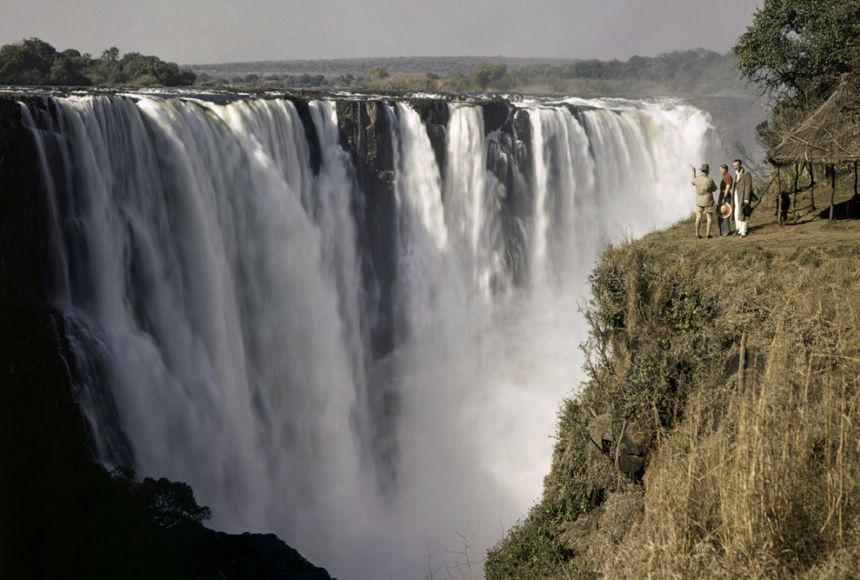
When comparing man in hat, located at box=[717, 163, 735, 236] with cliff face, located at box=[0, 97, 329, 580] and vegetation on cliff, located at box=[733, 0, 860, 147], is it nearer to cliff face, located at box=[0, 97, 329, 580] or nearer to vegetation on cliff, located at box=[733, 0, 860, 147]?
vegetation on cliff, located at box=[733, 0, 860, 147]

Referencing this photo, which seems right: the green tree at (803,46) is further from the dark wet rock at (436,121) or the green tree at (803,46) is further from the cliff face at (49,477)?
the cliff face at (49,477)

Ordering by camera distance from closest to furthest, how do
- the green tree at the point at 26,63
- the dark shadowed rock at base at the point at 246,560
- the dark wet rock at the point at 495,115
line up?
the dark shadowed rock at base at the point at 246,560
the dark wet rock at the point at 495,115
the green tree at the point at 26,63

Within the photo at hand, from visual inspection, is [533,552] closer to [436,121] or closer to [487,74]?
[436,121]

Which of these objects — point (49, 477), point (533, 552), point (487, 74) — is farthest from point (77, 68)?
point (487, 74)

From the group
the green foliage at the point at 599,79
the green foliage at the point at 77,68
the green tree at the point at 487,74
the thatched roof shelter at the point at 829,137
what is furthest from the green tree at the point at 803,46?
the green tree at the point at 487,74

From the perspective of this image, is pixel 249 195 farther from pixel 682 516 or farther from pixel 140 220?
pixel 682 516

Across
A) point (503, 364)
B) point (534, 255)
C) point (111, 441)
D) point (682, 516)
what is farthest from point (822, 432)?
point (534, 255)
